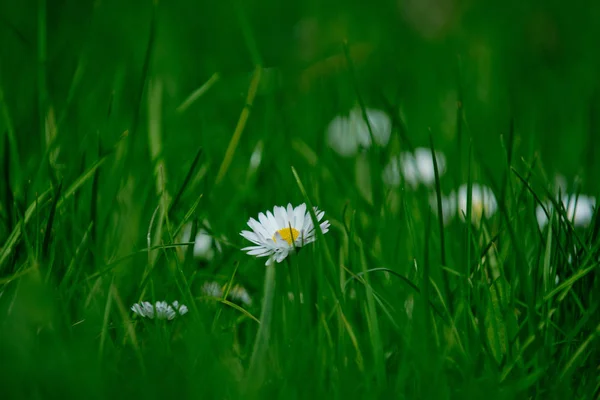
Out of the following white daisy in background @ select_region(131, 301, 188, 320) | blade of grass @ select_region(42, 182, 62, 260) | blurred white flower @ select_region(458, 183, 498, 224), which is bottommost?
blurred white flower @ select_region(458, 183, 498, 224)

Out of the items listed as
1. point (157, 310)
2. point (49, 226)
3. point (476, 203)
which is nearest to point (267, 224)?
point (157, 310)

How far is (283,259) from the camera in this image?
92cm

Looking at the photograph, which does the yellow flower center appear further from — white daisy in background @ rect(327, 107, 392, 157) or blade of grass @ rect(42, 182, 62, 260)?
white daisy in background @ rect(327, 107, 392, 157)

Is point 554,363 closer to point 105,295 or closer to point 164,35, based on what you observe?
point 105,295

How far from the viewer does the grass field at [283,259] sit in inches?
30.8

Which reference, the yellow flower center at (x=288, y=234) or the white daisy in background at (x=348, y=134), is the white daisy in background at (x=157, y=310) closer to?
the yellow flower center at (x=288, y=234)

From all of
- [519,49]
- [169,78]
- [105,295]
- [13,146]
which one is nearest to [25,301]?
[105,295]

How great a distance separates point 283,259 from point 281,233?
4 centimetres

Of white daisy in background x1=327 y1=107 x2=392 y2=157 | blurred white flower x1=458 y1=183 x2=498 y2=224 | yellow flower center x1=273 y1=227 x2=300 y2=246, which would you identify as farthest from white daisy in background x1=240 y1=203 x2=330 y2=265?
white daisy in background x1=327 y1=107 x2=392 y2=157

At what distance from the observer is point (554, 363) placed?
0.85m

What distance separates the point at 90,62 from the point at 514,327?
179cm

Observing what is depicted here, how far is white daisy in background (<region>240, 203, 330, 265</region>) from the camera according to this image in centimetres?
90

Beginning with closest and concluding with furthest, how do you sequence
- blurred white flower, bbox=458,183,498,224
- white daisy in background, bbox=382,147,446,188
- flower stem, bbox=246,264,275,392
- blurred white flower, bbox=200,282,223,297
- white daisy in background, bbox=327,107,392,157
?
flower stem, bbox=246,264,275,392
blurred white flower, bbox=200,282,223,297
blurred white flower, bbox=458,183,498,224
white daisy in background, bbox=382,147,446,188
white daisy in background, bbox=327,107,392,157

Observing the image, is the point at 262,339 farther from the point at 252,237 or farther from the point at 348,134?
the point at 348,134
